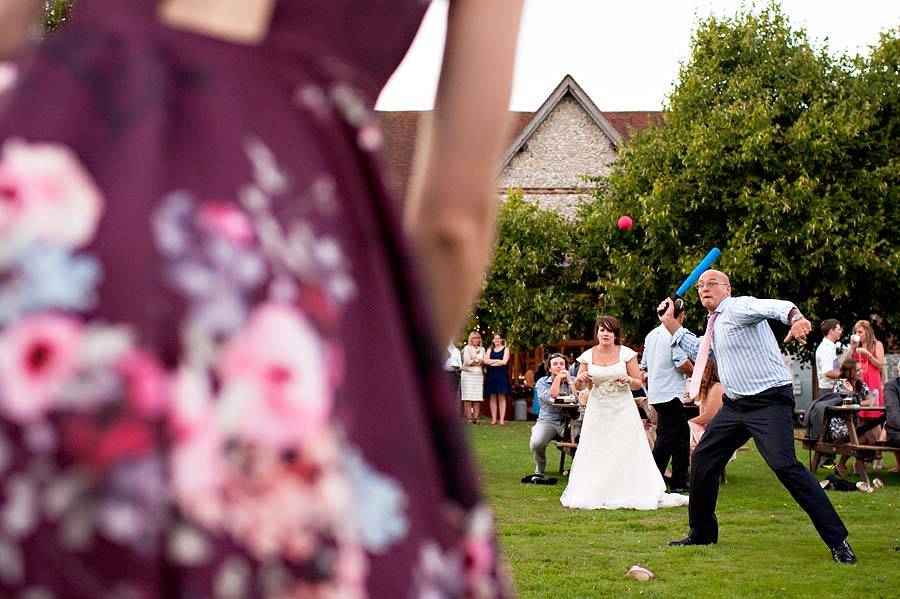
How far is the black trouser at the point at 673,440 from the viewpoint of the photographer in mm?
13195

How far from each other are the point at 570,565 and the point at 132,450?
7.66 meters

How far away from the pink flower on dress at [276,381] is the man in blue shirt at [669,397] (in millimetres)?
12273

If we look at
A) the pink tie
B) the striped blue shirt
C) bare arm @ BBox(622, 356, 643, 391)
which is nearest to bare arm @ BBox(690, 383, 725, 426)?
bare arm @ BBox(622, 356, 643, 391)

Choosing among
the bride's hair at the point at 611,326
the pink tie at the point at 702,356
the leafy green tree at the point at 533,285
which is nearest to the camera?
the pink tie at the point at 702,356

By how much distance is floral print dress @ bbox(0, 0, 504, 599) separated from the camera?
739 mm

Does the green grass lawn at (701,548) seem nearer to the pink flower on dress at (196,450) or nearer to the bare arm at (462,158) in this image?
the bare arm at (462,158)

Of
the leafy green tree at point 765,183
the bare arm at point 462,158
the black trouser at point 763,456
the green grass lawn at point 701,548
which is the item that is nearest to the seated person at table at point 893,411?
the green grass lawn at point 701,548

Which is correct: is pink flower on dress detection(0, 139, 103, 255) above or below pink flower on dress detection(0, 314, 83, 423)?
above

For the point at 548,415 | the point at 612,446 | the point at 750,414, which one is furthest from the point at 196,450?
the point at 548,415

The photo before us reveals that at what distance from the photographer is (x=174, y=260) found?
2.59ft

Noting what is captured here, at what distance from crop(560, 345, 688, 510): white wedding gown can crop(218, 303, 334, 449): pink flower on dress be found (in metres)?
11.2

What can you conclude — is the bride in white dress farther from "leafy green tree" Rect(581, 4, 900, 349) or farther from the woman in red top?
"leafy green tree" Rect(581, 4, 900, 349)

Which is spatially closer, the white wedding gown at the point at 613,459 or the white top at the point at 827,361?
the white wedding gown at the point at 613,459

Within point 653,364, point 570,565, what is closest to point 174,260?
point 570,565
